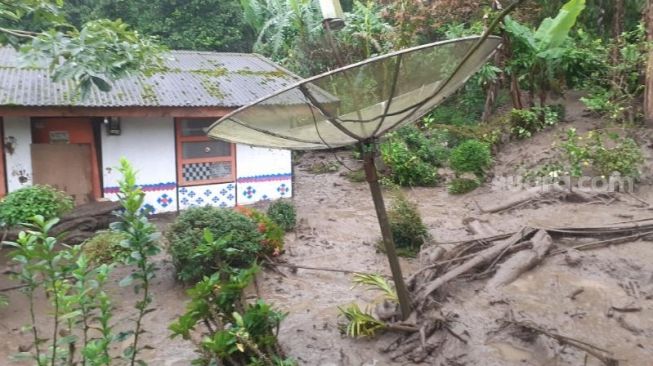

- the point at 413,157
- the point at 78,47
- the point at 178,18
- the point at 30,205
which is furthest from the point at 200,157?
the point at 178,18

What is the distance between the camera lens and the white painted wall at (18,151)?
908 cm

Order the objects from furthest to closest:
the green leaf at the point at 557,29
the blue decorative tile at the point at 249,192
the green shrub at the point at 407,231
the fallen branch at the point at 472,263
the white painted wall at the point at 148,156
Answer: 1. the blue decorative tile at the point at 249,192
2. the white painted wall at the point at 148,156
3. the green leaf at the point at 557,29
4. the green shrub at the point at 407,231
5. the fallen branch at the point at 472,263

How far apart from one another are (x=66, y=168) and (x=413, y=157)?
26.1 ft

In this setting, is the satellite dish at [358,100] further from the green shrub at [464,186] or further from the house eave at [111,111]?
the green shrub at [464,186]

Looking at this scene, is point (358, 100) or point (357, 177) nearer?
point (358, 100)

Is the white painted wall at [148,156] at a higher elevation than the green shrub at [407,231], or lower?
higher

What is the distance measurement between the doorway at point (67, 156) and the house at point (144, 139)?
0.06 feet

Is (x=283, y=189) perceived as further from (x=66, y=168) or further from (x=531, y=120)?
(x=531, y=120)

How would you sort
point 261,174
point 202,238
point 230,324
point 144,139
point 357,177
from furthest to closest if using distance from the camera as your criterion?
point 357,177 < point 261,174 < point 144,139 < point 202,238 < point 230,324

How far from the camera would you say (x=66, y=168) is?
31.7 ft

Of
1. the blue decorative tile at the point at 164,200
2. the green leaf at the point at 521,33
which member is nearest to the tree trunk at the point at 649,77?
the green leaf at the point at 521,33

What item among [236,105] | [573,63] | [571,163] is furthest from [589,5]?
[236,105]

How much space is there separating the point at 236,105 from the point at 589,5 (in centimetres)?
1016

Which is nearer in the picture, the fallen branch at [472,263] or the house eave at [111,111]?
the fallen branch at [472,263]
